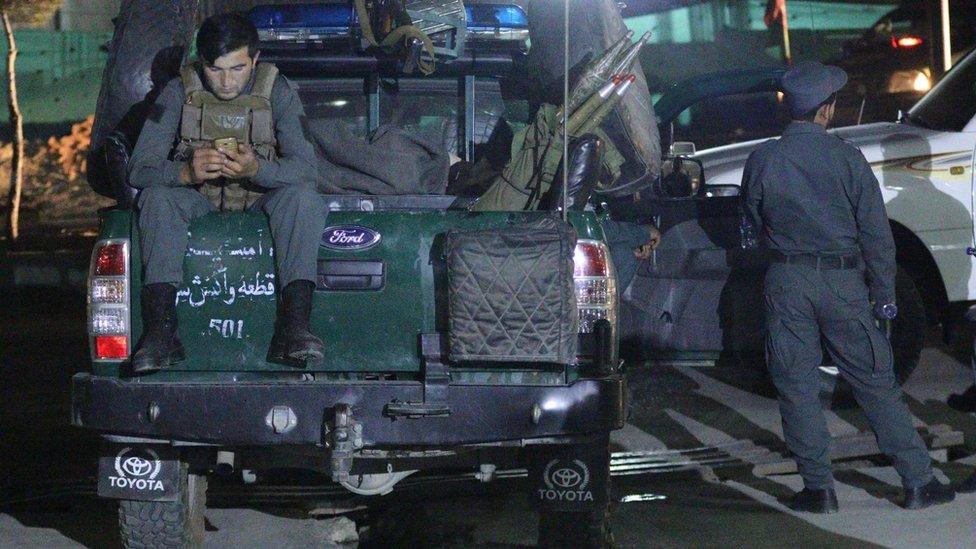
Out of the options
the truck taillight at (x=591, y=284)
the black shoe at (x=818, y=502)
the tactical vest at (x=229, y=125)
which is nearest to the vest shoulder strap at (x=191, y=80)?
the tactical vest at (x=229, y=125)

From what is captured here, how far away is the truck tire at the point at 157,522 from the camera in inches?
196

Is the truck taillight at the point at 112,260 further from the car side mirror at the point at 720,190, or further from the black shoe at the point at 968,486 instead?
the black shoe at the point at 968,486

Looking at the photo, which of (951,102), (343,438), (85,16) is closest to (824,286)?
(343,438)

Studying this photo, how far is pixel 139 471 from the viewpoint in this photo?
4.86m

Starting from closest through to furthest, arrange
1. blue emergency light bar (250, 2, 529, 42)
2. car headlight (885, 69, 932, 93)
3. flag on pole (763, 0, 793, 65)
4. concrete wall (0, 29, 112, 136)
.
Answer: blue emergency light bar (250, 2, 529, 42), car headlight (885, 69, 932, 93), flag on pole (763, 0, 793, 65), concrete wall (0, 29, 112, 136)

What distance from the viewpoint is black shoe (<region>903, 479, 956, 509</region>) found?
5.73m

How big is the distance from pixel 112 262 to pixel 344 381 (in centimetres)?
90

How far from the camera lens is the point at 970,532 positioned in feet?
17.6

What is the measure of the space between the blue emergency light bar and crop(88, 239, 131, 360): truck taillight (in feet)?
6.63

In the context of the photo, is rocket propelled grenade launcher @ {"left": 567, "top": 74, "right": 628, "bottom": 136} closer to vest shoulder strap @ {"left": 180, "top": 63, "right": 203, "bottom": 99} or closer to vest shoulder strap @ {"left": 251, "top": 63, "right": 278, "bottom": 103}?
vest shoulder strap @ {"left": 251, "top": 63, "right": 278, "bottom": 103}

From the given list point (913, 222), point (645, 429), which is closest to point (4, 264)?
point (645, 429)

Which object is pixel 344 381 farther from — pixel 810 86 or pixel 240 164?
pixel 810 86

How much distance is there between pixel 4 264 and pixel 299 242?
10.4m

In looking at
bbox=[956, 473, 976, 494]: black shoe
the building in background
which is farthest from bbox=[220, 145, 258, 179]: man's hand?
the building in background
